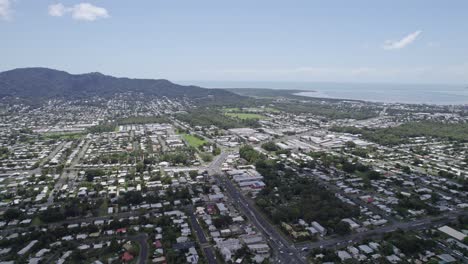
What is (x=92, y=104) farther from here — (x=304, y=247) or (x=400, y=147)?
(x=304, y=247)

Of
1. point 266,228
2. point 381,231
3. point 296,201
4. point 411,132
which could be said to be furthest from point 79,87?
point 381,231

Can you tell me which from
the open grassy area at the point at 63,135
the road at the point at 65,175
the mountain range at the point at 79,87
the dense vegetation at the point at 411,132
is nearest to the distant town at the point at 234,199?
the road at the point at 65,175

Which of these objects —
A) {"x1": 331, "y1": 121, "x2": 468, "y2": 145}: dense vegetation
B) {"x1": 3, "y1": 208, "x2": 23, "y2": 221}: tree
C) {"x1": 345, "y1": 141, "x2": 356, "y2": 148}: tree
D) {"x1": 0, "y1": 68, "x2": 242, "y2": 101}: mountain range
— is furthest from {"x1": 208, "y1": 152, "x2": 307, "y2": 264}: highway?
{"x1": 0, "y1": 68, "x2": 242, "y2": 101}: mountain range

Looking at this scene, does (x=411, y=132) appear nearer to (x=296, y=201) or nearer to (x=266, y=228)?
(x=296, y=201)

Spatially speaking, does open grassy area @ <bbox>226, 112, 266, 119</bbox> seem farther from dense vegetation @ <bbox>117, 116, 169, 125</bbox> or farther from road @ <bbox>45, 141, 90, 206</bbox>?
road @ <bbox>45, 141, 90, 206</bbox>

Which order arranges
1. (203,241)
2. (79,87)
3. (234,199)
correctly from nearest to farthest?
(203,241)
(234,199)
(79,87)

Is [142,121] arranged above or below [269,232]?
above

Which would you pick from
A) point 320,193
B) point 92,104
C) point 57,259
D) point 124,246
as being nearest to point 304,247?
point 320,193

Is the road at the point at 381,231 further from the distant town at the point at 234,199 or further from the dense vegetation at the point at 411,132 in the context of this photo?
the dense vegetation at the point at 411,132
